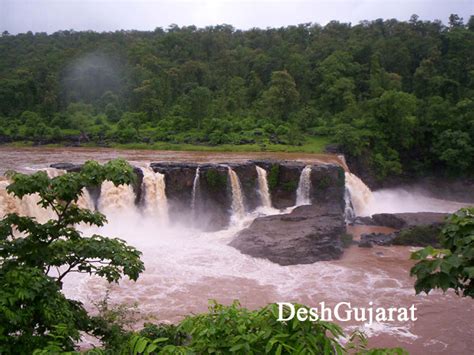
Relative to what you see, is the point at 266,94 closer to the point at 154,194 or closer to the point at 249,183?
the point at 249,183

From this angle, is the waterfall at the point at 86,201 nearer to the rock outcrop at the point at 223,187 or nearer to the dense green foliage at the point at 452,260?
the rock outcrop at the point at 223,187

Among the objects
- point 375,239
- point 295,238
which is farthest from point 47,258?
point 375,239

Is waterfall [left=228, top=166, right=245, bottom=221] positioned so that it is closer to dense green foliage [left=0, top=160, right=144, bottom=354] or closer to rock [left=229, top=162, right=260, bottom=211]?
rock [left=229, top=162, right=260, bottom=211]

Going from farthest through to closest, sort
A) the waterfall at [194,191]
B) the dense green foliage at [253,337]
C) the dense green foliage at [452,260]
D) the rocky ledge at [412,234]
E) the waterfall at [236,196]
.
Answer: the waterfall at [236,196] < the waterfall at [194,191] < the rocky ledge at [412,234] < the dense green foliage at [452,260] < the dense green foliage at [253,337]

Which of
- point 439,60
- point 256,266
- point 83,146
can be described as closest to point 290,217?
point 256,266

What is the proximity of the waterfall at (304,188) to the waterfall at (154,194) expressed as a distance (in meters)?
5.60

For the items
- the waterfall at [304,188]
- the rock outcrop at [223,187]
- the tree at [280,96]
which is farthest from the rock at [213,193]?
the tree at [280,96]

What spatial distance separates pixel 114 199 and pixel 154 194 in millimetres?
1528

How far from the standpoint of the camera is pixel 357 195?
20344 millimetres

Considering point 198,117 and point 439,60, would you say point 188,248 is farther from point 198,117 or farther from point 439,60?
point 439,60

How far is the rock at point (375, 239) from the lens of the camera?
591 inches

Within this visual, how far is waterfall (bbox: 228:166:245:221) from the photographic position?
57.8 ft

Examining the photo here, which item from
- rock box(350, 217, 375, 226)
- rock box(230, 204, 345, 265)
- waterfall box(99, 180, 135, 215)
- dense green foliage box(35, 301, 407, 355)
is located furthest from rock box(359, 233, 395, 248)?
dense green foliage box(35, 301, 407, 355)

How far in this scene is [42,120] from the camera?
31922 mm
